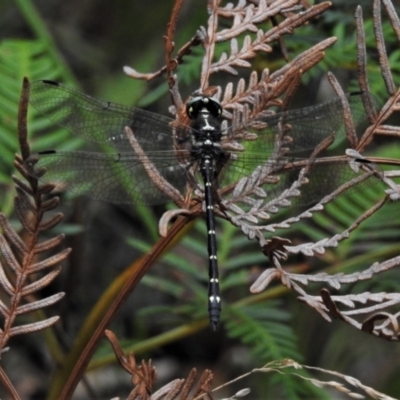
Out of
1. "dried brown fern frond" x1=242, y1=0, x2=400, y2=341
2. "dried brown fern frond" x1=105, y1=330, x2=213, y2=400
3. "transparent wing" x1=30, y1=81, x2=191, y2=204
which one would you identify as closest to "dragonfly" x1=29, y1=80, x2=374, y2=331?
"transparent wing" x1=30, y1=81, x2=191, y2=204

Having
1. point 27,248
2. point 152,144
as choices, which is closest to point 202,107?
point 152,144

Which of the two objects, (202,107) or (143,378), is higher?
(202,107)

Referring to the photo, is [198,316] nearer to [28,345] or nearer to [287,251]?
[287,251]

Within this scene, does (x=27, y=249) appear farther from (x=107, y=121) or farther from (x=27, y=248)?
(x=107, y=121)

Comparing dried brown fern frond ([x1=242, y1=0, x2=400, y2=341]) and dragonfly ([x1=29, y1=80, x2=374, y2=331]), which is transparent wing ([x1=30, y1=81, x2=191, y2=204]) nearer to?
dragonfly ([x1=29, y1=80, x2=374, y2=331])

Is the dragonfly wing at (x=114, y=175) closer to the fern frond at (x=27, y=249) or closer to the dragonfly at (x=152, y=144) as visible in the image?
the dragonfly at (x=152, y=144)

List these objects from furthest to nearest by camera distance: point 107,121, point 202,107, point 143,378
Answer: point 107,121
point 202,107
point 143,378

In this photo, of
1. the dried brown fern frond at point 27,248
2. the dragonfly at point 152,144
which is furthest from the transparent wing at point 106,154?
the dried brown fern frond at point 27,248

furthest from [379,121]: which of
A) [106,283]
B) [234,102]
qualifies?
[106,283]
